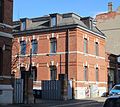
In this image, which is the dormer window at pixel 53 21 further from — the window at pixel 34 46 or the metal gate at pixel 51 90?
the metal gate at pixel 51 90

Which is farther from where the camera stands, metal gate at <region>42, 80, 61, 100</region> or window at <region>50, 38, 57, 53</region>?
window at <region>50, 38, 57, 53</region>

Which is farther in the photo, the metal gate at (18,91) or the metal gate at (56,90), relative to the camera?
the metal gate at (56,90)

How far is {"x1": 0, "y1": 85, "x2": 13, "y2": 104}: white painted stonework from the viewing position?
26.4 m

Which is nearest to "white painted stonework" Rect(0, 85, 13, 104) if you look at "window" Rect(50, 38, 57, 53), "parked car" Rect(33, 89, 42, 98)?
"parked car" Rect(33, 89, 42, 98)

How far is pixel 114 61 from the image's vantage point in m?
52.6

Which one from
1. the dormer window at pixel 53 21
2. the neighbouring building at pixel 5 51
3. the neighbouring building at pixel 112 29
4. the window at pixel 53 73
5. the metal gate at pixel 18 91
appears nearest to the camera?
the neighbouring building at pixel 5 51

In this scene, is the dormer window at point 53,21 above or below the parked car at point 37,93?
above

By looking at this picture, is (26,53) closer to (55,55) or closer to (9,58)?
(55,55)

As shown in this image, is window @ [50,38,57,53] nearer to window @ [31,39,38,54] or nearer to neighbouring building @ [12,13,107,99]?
neighbouring building @ [12,13,107,99]

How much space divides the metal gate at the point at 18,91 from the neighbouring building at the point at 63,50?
11.4m

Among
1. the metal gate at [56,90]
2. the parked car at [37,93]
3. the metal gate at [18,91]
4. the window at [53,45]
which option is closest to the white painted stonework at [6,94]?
the metal gate at [18,91]

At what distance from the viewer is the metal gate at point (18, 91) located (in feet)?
94.9

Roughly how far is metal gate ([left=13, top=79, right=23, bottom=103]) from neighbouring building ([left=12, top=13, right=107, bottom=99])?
11434 mm

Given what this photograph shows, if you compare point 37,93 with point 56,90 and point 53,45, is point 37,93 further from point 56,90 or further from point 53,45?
point 53,45
